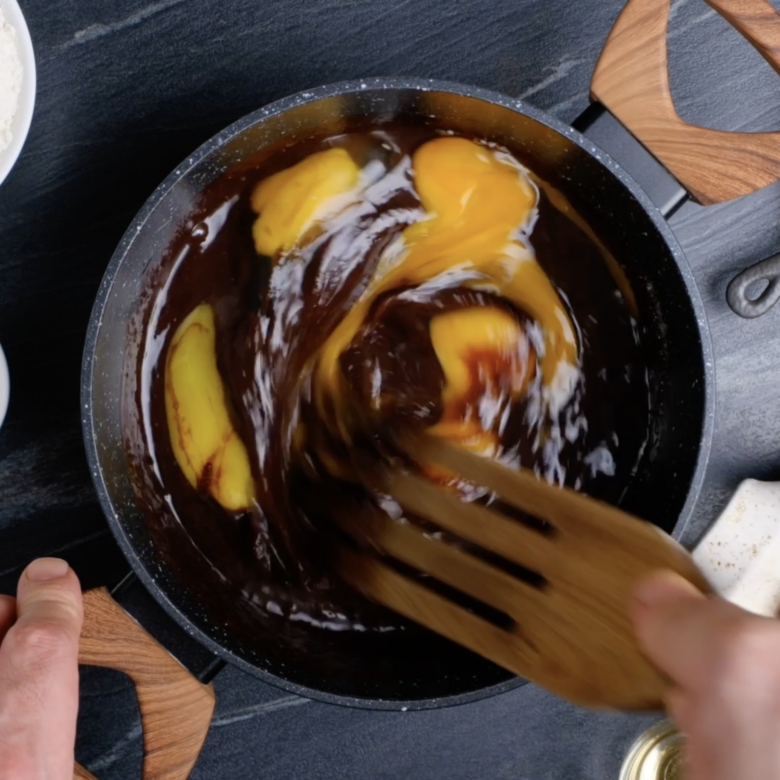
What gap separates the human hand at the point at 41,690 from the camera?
0.66m

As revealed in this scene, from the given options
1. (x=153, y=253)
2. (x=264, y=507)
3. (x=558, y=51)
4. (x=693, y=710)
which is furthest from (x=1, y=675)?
(x=558, y=51)

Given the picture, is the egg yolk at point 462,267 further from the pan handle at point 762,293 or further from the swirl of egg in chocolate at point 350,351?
the pan handle at point 762,293

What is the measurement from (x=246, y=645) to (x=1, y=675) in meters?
0.21

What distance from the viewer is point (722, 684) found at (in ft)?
1.59

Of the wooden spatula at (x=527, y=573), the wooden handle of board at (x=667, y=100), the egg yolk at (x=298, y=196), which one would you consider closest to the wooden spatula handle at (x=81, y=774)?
the wooden spatula at (x=527, y=573)

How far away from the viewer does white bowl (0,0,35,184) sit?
28.1 inches

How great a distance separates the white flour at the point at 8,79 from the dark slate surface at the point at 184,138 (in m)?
0.06

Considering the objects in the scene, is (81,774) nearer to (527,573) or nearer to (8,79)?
(527,573)

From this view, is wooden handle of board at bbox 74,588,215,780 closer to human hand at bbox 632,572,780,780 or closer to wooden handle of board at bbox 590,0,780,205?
human hand at bbox 632,572,780,780

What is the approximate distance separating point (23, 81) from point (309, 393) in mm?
390

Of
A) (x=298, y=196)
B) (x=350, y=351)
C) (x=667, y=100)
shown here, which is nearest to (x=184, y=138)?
(x=298, y=196)

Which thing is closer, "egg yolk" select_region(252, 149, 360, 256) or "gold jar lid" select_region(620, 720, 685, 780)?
"egg yolk" select_region(252, 149, 360, 256)

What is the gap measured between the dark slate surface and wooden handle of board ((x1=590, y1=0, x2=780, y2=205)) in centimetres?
13

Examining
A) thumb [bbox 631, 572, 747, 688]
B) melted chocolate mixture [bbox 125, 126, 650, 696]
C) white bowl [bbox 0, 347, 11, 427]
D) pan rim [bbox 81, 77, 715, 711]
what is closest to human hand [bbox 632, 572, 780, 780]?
thumb [bbox 631, 572, 747, 688]
